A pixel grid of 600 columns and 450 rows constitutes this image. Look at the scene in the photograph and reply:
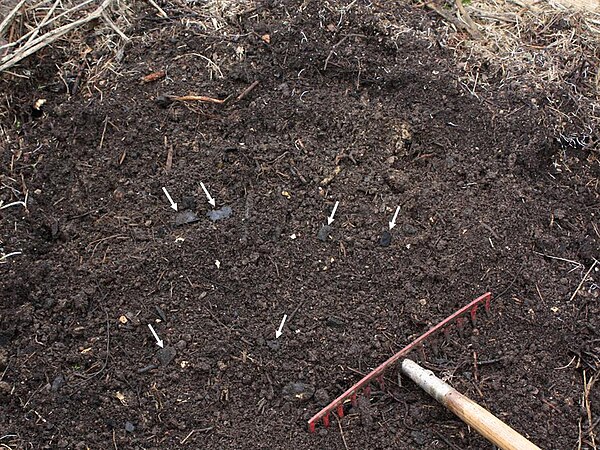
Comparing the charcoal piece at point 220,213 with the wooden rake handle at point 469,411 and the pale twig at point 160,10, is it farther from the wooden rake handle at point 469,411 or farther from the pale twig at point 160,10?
the pale twig at point 160,10

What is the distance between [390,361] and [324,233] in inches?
24.2

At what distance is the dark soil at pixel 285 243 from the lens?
229 centimetres

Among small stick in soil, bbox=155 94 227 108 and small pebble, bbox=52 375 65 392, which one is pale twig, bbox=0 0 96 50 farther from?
small pebble, bbox=52 375 65 392

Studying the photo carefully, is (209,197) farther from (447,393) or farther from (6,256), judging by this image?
(447,393)

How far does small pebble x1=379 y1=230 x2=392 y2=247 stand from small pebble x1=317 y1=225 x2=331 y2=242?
8.8 inches

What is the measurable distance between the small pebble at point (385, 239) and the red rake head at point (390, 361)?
391 mm

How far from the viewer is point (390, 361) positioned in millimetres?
2295

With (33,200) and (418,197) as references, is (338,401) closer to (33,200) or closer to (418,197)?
(418,197)

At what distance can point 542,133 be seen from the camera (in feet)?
9.66

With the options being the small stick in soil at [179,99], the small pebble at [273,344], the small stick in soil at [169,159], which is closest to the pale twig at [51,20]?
the small stick in soil at [179,99]

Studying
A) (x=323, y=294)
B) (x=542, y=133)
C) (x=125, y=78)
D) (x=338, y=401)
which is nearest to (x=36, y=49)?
(x=125, y=78)

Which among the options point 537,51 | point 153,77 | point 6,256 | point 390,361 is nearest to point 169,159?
point 153,77

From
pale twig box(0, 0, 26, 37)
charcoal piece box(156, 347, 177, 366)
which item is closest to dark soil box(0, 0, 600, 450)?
charcoal piece box(156, 347, 177, 366)

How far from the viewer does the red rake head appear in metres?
2.22
